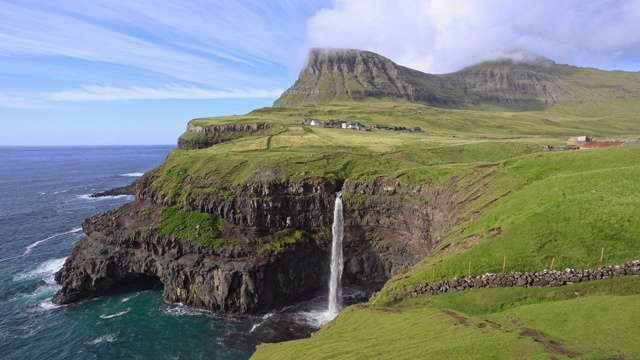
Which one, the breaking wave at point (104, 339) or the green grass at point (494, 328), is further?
the breaking wave at point (104, 339)

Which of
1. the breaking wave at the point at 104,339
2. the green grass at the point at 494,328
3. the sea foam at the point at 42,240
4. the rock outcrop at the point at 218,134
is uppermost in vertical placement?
the rock outcrop at the point at 218,134

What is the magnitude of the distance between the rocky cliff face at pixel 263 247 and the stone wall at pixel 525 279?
27.2 m

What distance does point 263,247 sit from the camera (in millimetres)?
67375

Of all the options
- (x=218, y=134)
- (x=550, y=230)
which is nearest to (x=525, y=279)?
(x=550, y=230)

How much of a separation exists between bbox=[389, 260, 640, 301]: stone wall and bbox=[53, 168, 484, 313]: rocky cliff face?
89.1ft

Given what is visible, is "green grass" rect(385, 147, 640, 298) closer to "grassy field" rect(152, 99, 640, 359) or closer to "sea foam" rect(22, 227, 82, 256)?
"grassy field" rect(152, 99, 640, 359)

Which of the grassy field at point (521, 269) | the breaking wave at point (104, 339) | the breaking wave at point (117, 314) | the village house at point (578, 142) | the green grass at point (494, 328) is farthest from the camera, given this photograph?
the village house at point (578, 142)

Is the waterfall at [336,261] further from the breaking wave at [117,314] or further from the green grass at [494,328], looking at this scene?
the breaking wave at [117,314]

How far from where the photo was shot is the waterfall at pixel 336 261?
65.7 metres

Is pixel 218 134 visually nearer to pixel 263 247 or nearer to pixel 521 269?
pixel 263 247

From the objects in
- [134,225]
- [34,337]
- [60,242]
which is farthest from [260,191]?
[60,242]

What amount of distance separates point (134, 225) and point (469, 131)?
149351 mm

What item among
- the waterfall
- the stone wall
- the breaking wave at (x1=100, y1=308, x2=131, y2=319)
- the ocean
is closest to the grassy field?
the stone wall

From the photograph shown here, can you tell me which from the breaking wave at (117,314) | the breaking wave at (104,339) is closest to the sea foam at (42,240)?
the breaking wave at (117,314)
